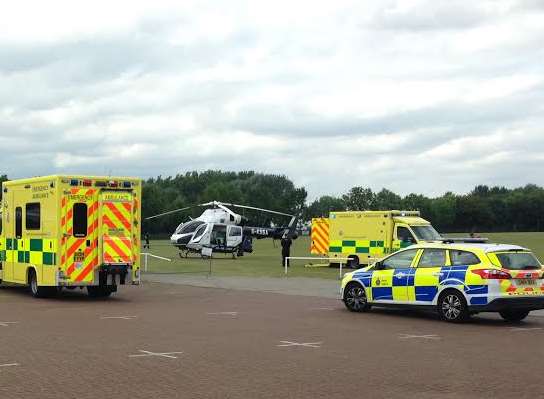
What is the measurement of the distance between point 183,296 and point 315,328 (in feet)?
25.9

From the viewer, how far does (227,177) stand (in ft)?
624

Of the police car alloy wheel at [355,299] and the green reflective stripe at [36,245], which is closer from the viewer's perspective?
the police car alloy wheel at [355,299]

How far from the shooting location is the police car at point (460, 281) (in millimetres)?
15359

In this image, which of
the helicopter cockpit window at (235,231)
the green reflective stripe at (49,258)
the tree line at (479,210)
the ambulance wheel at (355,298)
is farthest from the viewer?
the tree line at (479,210)

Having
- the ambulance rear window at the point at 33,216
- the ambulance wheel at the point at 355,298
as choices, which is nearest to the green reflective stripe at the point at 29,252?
the ambulance rear window at the point at 33,216

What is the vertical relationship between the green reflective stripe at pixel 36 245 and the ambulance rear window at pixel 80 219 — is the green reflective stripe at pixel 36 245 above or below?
below

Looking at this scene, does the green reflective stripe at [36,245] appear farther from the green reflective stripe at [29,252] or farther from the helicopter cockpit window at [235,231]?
the helicopter cockpit window at [235,231]

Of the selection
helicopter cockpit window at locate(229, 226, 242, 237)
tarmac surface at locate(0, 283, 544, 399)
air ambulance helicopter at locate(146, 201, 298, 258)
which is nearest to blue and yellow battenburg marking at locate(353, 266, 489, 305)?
tarmac surface at locate(0, 283, 544, 399)

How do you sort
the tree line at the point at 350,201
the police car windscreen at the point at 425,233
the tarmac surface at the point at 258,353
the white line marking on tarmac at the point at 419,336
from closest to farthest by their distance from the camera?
1. the tarmac surface at the point at 258,353
2. the white line marking on tarmac at the point at 419,336
3. the police car windscreen at the point at 425,233
4. the tree line at the point at 350,201

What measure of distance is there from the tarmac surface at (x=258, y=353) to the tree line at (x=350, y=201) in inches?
5407

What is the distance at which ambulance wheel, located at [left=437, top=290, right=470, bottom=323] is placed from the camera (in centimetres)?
1573

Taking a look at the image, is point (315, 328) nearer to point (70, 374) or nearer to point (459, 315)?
point (459, 315)

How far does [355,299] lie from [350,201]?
144 m

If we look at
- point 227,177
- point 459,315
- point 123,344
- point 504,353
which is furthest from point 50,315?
point 227,177
